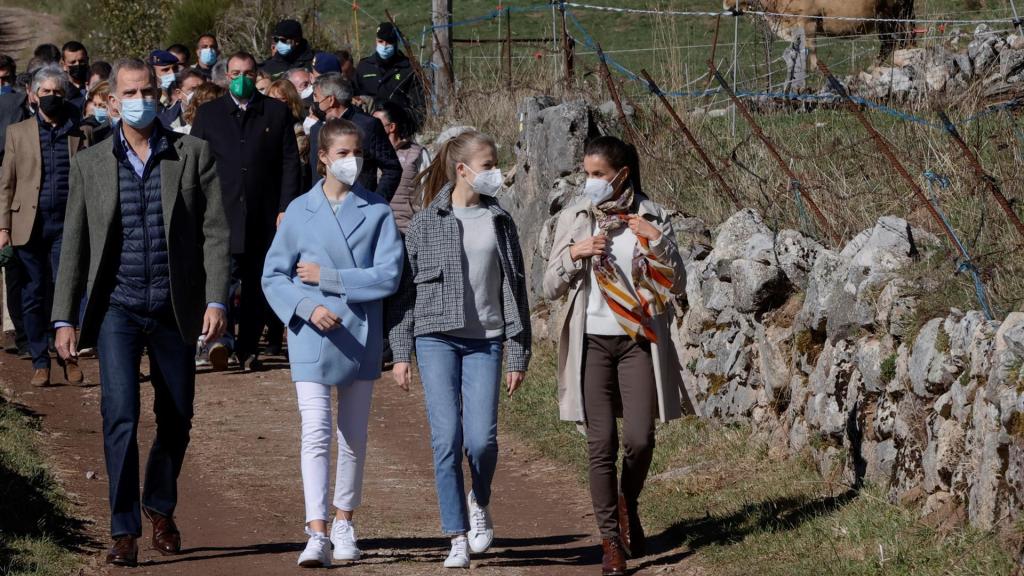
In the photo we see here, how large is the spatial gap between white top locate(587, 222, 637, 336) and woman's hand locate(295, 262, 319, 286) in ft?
3.90

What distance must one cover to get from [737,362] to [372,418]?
9.54ft

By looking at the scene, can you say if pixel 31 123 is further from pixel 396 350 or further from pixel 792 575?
pixel 792 575

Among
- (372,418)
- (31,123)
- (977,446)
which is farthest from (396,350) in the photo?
(31,123)

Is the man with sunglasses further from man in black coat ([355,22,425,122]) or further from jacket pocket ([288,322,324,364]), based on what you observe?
jacket pocket ([288,322,324,364])

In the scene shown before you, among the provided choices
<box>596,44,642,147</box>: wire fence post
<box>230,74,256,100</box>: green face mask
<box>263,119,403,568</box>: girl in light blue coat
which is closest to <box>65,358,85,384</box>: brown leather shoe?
<box>230,74,256,100</box>: green face mask

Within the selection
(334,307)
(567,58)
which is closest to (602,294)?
(334,307)

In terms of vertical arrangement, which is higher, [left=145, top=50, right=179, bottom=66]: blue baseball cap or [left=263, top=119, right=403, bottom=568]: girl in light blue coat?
[left=145, top=50, right=179, bottom=66]: blue baseball cap

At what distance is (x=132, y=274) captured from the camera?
6.63m

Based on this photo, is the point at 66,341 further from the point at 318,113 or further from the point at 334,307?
the point at 318,113

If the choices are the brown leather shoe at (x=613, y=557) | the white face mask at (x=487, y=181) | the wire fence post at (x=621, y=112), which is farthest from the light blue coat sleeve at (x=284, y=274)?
the wire fence post at (x=621, y=112)

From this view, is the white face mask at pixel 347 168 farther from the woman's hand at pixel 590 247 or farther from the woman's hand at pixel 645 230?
the woman's hand at pixel 645 230

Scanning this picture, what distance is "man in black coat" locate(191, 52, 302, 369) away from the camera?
1157cm

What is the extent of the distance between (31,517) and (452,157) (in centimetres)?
271

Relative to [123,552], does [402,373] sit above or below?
above
